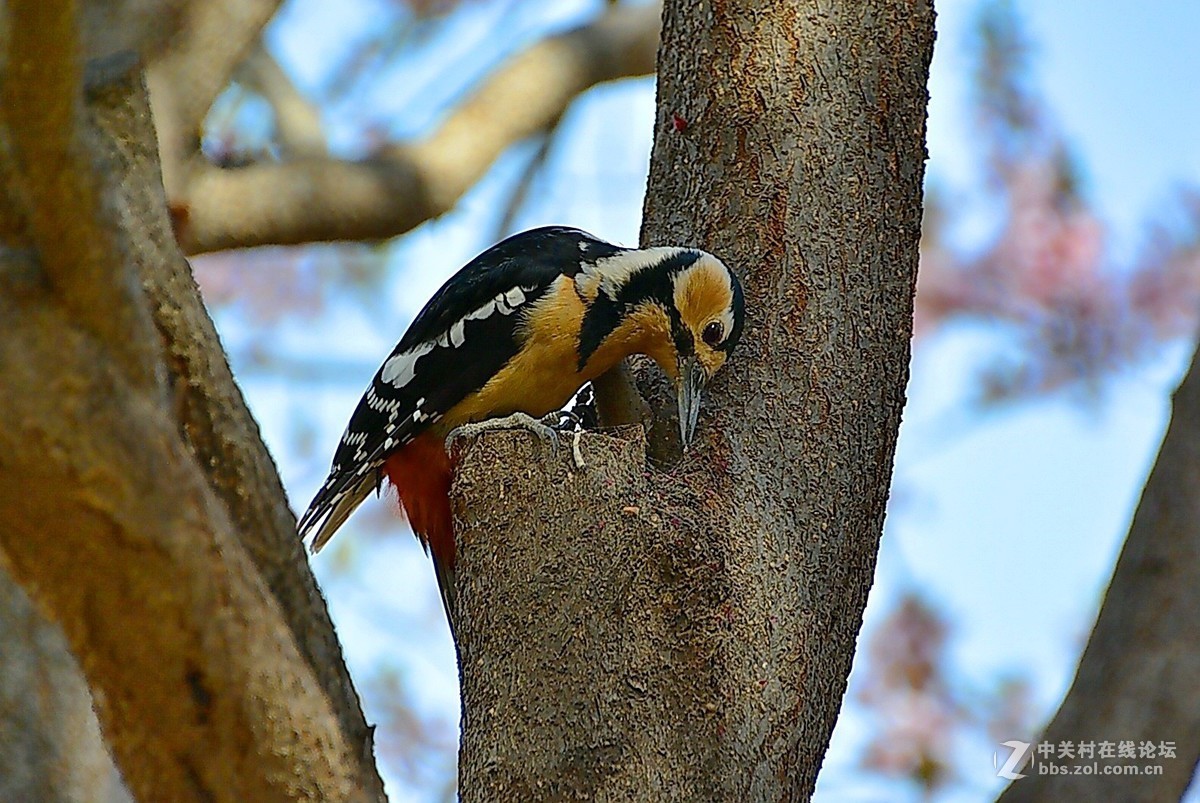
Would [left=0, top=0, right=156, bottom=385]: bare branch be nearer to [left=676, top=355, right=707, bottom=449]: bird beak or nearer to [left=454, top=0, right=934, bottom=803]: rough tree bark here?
[left=454, top=0, right=934, bottom=803]: rough tree bark

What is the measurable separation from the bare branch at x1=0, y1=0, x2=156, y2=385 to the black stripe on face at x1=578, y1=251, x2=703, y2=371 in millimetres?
1779

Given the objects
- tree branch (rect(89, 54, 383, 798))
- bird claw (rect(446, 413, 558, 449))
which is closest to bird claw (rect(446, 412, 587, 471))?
bird claw (rect(446, 413, 558, 449))

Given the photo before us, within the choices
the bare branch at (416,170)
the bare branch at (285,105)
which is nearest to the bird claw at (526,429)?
the bare branch at (416,170)

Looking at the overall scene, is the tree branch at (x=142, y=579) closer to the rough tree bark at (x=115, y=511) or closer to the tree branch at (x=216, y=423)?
the rough tree bark at (x=115, y=511)

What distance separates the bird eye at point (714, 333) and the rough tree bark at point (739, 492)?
69 mm

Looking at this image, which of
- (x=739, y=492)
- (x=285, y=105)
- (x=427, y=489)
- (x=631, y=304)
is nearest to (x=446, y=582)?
(x=427, y=489)

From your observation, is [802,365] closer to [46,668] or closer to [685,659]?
[685,659]

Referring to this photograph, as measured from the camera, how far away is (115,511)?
143 cm

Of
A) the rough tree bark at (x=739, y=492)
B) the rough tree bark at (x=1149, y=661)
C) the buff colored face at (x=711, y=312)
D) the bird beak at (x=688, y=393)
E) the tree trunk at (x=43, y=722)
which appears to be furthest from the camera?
the buff colored face at (x=711, y=312)

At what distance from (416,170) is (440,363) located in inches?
42.4

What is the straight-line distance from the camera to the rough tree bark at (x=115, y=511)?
1.38m

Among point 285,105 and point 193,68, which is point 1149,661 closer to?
point 193,68

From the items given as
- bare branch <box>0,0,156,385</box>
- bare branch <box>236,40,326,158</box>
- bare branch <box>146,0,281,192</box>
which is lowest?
bare branch <box>0,0,156,385</box>

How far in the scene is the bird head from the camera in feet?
9.44
